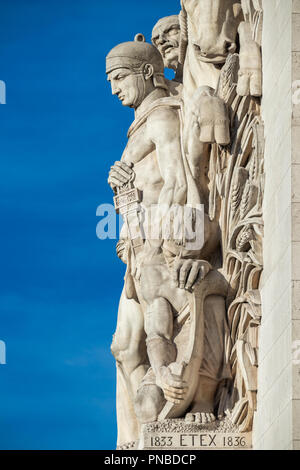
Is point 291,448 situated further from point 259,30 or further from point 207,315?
point 259,30

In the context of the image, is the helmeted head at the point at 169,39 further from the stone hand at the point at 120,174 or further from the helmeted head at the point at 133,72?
the stone hand at the point at 120,174

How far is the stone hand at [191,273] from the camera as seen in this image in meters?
16.7

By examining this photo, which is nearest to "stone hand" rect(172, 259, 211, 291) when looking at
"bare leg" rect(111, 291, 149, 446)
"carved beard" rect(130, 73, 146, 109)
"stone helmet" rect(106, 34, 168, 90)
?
"bare leg" rect(111, 291, 149, 446)

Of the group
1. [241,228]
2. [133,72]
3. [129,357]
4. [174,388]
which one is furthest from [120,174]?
[174,388]

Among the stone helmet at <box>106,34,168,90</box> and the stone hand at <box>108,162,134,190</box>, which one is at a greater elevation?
the stone helmet at <box>106,34,168,90</box>

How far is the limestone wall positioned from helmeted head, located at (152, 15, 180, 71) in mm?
4285

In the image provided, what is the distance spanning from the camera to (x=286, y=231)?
1407 centimetres

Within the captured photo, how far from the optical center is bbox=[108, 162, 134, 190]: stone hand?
1839 cm

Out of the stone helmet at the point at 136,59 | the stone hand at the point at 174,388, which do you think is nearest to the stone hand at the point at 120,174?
the stone helmet at the point at 136,59

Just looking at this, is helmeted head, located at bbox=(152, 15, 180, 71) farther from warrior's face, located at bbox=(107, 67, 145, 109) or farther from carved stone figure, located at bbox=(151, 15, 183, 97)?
warrior's face, located at bbox=(107, 67, 145, 109)

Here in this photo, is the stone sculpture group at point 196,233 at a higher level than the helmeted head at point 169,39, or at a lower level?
lower

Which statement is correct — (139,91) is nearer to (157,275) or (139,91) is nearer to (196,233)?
(196,233)

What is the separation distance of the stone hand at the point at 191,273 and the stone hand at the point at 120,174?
2030mm
